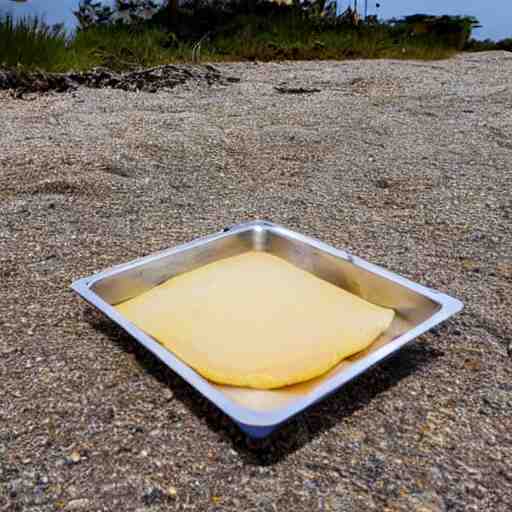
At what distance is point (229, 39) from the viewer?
5.18m

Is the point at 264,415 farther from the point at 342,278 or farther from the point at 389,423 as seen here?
the point at 342,278

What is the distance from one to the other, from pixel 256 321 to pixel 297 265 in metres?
0.26

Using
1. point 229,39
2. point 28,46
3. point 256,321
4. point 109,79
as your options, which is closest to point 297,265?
point 256,321

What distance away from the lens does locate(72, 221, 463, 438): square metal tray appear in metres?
0.78

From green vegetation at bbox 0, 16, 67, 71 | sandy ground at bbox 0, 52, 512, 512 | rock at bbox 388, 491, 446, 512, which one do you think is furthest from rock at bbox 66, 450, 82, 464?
green vegetation at bbox 0, 16, 67, 71

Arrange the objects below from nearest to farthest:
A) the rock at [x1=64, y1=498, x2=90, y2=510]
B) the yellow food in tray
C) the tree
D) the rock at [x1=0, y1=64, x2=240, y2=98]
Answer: the rock at [x1=64, y1=498, x2=90, y2=510], the yellow food in tray, the rock at [x1=0, y1=64, x2=240, y2=98], the tree

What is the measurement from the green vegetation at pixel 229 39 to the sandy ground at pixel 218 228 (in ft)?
2.64

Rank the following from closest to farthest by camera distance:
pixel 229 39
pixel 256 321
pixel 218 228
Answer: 1. pixel 256 321
2. pixel 218 228
3. pixel 229 39

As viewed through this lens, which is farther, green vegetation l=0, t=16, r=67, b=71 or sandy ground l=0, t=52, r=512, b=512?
green vegetation l=0, t=16, r=67, b=71

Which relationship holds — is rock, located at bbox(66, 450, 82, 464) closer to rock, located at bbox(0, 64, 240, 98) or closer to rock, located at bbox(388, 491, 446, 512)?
rock, located at bbox(388, 491, 446, 512)

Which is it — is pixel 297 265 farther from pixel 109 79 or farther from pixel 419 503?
pixel 109 79

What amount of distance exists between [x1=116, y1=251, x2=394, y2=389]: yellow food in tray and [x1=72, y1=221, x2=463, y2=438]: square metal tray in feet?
0.06

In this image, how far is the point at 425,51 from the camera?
5645 mm

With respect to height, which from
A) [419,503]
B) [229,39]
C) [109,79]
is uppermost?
[229,39]
